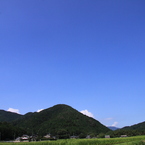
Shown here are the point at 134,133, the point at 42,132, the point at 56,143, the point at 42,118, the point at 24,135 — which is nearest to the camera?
the point at 56,143

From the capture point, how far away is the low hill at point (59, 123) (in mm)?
132375

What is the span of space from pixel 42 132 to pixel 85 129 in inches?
1245

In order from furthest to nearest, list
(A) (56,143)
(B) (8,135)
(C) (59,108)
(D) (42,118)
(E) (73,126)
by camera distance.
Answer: (C) (59,108), (D) (42,118), (E) (73,126), (B) (8,135), (A) (56,143)

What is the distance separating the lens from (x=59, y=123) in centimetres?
14388

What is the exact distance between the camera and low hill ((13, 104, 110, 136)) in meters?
132

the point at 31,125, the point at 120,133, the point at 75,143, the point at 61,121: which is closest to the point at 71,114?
the point at 61,121

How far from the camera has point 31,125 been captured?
14900cm

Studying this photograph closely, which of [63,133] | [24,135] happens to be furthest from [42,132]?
[24,135]

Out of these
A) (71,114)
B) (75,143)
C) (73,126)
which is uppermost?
(71,114)

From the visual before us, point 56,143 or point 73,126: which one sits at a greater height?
point 73,126

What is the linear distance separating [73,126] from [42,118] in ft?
108

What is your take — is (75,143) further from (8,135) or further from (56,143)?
(8,135)

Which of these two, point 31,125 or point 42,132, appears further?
point 31,125

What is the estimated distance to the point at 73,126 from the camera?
141 meters
